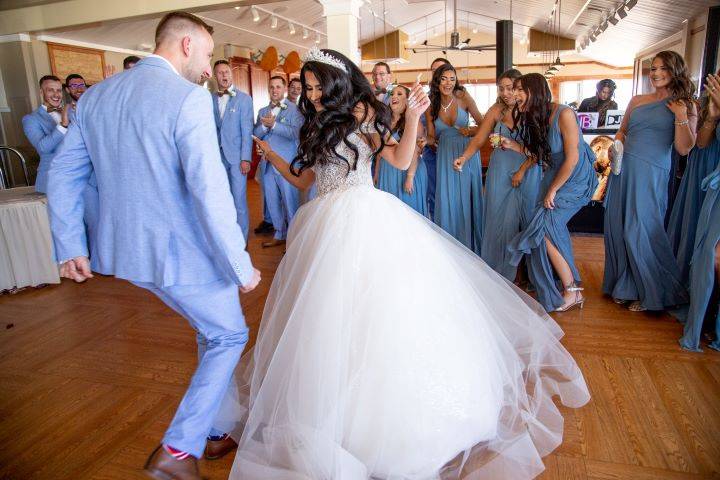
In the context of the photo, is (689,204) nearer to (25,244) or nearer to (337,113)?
(337,113)

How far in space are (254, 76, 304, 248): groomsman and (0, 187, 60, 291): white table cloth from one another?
197cm

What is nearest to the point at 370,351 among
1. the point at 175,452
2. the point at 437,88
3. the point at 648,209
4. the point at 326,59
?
the point at 175,452

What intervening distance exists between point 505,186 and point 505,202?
107mm

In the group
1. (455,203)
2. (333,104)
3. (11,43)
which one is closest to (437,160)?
(455,203)

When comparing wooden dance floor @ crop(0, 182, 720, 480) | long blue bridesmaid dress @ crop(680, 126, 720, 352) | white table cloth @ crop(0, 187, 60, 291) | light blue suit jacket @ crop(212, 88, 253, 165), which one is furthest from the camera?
light blue suit jacket @ crop(212, 88, 253, 165)

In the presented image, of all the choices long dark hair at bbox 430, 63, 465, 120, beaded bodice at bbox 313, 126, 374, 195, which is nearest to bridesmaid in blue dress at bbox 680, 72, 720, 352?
long dark hair at bbox 430, 63, 465, 120

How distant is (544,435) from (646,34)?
1241 centimetres

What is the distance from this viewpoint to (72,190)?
1575mm

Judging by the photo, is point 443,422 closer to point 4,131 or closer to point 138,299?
point 138,299

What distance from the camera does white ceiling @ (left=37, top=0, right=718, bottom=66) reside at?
8.72 meters

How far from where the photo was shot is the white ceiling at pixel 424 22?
8719 millimetres

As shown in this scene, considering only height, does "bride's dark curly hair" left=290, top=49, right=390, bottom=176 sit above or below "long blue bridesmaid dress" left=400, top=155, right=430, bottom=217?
above

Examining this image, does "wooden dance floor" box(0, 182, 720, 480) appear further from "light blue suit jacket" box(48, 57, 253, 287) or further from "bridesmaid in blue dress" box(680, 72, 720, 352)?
"light blue suit jacket" box(48, 57, 253, 287)

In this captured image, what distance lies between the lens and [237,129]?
188 inches
